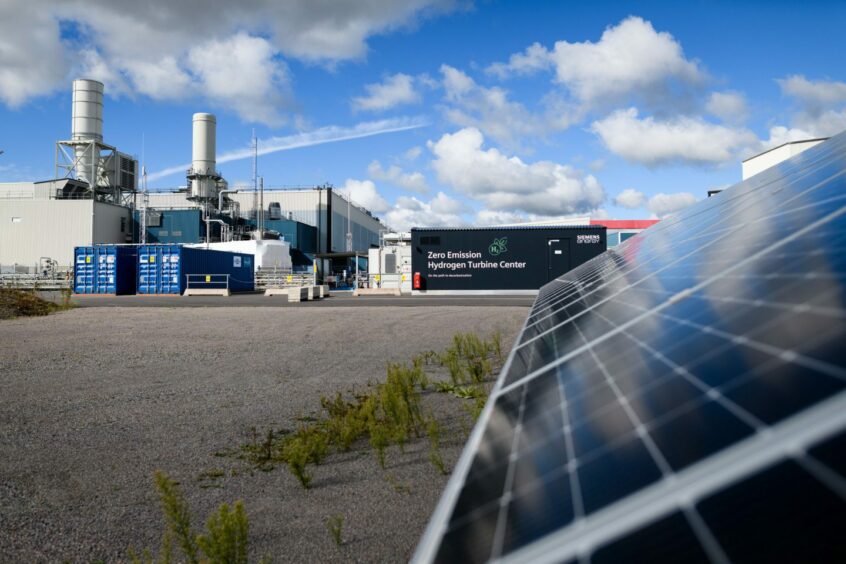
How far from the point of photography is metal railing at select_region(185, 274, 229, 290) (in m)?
40.4

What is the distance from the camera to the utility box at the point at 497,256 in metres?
33.1

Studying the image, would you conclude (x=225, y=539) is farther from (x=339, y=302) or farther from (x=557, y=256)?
(x=557, y=256)

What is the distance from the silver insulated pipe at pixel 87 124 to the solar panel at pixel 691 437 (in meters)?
69.3

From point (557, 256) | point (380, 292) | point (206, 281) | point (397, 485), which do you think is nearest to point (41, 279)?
point (206, 281)

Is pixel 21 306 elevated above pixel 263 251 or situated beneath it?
situated beneath

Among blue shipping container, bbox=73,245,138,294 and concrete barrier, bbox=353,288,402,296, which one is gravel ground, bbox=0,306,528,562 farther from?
blue shipping container, bbox=73,245,138,294

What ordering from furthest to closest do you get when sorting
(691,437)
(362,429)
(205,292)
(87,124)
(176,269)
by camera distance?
(87,124) < (176,269) < (205,292) < (362,429) < (691,437)

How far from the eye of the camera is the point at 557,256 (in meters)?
33.3

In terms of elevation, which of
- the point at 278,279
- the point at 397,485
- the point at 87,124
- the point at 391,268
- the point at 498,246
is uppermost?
the point at 87,124

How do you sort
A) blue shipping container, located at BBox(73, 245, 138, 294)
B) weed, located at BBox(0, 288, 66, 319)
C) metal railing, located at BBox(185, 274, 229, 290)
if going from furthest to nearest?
metal railing, located at BBox(185, 274, 229, 290) → blue shipping container, located at BBox(73, 245, 138, 294) → weed, located at BBox(0, 288, 66, 319)

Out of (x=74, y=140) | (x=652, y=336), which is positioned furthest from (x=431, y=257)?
(x=74, y=140)

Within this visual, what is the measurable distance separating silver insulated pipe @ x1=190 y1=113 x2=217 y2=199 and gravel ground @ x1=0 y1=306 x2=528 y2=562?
5398 centimetres

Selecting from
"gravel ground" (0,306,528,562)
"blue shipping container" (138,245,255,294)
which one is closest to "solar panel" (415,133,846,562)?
"gravel ground" (0,306,528,562)

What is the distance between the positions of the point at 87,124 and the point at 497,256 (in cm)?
5139
